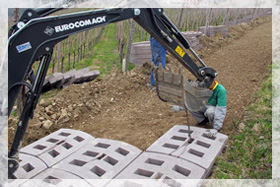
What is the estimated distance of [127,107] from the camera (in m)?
6.29

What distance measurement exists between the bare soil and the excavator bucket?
3.47 ft

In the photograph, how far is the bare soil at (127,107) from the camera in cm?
501

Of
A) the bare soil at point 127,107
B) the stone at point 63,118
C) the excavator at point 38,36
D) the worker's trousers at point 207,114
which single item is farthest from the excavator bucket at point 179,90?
the stone at point 63,118

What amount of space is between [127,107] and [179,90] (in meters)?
2.70

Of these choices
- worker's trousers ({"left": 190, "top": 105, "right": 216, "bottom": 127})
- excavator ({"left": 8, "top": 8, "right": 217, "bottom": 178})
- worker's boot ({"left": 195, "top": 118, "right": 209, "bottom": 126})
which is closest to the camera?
excavator ({"left": 8, "top": 8, "right": 217, "bottom": 178})

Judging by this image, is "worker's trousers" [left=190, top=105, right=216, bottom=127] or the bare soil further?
the bare soil

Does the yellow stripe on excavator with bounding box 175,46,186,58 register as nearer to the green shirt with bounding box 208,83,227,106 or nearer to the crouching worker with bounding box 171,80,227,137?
the crouching worker with bounding box 171,80,227,137

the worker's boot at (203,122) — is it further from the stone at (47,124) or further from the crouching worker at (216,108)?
the stone at (47,124)

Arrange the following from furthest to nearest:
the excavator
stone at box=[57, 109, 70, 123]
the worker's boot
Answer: stone at box=[57, 109, 70, 123] < the worker's boot < the excavator

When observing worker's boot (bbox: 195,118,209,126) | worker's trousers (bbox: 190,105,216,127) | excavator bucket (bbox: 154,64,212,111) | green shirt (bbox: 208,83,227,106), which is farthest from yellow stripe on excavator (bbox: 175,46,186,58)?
worker's boot (bbox: 195,118,209,126)

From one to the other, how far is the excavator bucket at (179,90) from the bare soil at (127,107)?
41.7 inches

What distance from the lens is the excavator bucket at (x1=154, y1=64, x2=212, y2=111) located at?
12.3 ft

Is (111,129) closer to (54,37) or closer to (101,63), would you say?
(54,37)

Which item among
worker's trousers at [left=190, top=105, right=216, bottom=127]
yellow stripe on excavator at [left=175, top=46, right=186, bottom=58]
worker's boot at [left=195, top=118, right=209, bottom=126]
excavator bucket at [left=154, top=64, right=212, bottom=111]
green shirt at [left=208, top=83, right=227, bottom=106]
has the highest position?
yellow stripe on excavator at [left=175, top=46, right=186, bottom=58]
